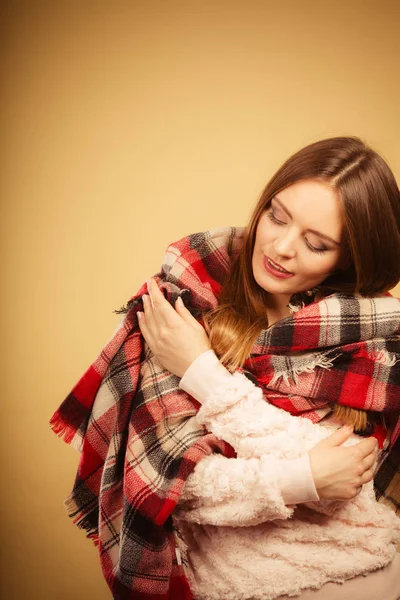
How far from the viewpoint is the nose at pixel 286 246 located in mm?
1054

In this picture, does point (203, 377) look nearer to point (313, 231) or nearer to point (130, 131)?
point (313, 231)

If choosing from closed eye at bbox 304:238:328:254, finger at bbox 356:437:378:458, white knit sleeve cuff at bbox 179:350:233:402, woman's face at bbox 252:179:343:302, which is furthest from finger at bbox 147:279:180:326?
finger at bbox 356:437:378:458

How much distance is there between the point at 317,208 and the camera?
3.40ft

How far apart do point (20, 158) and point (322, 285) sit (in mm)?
999

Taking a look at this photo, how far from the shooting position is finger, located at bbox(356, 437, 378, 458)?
3.20 ft

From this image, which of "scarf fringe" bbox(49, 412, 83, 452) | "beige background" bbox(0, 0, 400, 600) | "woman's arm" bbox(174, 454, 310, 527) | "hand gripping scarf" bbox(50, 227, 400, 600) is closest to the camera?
"woman's arm" bbox(174, 454, 310, 527)

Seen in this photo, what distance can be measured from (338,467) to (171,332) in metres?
0.42

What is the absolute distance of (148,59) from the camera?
153 centimetres

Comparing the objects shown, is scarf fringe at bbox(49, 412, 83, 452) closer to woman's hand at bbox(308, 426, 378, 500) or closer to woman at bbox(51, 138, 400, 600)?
woman at bbox(51, 138, 400, 600)

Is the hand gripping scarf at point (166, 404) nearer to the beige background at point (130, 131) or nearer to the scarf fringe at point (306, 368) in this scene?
the scarf fringe at point (306, 368)

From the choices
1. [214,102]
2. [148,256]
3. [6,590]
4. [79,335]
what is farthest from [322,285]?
[6,590]

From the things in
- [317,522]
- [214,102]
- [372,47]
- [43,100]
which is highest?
[43,100]

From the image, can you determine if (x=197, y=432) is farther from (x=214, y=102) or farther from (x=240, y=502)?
(x=214, y=102)

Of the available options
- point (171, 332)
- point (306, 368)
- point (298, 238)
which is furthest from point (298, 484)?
point (298, 238)
